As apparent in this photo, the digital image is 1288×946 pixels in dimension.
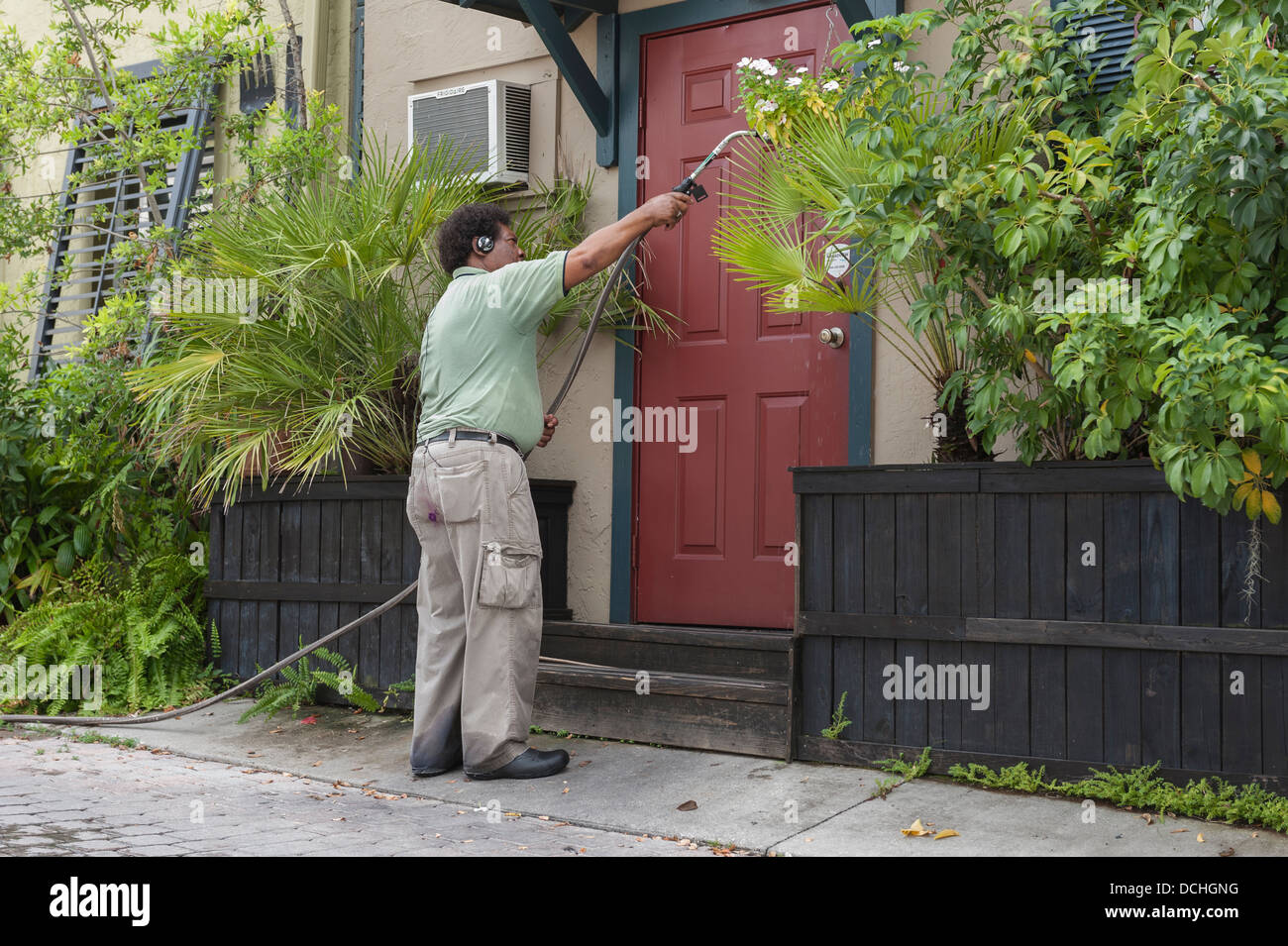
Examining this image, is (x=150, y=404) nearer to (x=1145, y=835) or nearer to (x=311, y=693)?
(x=311, y=693)

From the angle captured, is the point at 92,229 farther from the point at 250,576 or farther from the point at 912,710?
the point at 912,710

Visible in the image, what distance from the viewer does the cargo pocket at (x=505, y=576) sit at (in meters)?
4.47

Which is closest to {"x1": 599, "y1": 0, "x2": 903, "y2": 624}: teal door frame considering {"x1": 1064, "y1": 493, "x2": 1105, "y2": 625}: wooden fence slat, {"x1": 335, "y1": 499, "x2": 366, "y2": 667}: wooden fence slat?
{"x1": 335, "y1": 499, "x2": 366, "y2": 667}: wooden fence slat

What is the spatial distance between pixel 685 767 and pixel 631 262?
7.97 feet

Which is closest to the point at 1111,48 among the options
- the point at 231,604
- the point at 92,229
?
the point at 231,604

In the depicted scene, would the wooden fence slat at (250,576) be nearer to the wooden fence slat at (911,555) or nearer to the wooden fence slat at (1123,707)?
the wooden fence slat at (911,555)

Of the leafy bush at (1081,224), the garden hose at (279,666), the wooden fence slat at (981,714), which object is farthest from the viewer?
the garden hose at (279,666)

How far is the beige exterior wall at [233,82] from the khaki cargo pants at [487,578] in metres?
3.89

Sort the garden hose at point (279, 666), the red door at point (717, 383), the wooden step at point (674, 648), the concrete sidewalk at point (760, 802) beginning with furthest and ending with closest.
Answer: the red door at point (717, 383) → the garden hose at point (279, 666) → the wooden step at point (674, 648) → the concrete sidewalk at point (760, 802)

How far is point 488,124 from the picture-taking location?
6.36m

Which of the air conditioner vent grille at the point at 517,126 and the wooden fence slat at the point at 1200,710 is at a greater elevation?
the air conditioner vent grille at the point at 517,126

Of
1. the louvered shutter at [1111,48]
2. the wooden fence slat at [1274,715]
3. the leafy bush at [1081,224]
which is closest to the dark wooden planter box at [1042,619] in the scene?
the wooden fence slat at [1274,715]

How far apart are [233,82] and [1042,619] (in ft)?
21.3

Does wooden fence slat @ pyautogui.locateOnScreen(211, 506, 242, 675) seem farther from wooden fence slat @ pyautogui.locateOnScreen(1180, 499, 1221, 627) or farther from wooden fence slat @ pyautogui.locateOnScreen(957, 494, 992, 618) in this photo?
wooden fence slat @ pyautogui.locateOnScreen(1180, 499, 1221, 627)
